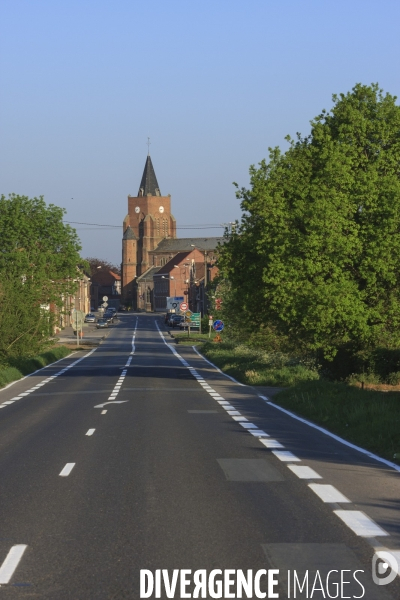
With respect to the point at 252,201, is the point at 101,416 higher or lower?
lower

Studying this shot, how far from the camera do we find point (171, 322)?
391 ft

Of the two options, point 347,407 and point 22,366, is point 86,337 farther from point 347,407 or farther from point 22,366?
point 347,407

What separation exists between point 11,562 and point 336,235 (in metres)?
25.1

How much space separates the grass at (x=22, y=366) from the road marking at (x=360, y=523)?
26.0 meters

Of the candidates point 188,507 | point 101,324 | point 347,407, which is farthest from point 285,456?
point 101,324

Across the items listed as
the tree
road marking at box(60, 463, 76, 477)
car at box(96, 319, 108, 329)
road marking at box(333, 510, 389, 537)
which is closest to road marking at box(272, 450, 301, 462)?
road marking at box(60, 463, 76, 477)

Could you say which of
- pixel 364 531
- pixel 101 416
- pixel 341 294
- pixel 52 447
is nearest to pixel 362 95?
pixel 341 294

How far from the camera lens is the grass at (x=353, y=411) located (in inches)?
542

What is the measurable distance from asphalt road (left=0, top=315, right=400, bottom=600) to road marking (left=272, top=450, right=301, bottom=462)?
3 centimetres

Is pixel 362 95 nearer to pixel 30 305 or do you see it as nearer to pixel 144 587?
pixel 30 305

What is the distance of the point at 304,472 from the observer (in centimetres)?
1092

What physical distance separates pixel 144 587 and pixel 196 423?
12.0 m

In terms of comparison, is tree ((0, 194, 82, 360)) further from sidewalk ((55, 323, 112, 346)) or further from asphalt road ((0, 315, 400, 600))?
asphalt road ((0, 315, 400, 600))

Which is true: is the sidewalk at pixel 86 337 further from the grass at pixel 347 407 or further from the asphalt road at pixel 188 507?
the asphalt road at pixel 188 507
